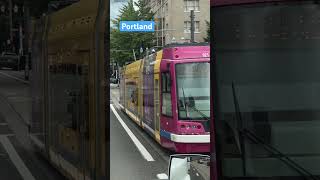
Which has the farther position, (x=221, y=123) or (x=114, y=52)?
(x=114, y=52)

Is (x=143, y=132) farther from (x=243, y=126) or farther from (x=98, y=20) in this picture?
(x=243, y=126)

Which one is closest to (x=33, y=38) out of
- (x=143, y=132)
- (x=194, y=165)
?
(x=143, y=132)

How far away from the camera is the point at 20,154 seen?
1023cm

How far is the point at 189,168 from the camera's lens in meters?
3.43

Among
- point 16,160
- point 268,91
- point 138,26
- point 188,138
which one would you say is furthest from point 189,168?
point 16,160

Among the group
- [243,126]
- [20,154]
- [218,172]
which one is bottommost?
[20,154]

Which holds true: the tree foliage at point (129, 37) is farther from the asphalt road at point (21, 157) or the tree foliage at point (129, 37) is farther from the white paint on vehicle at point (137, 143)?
the asphalt road at point (21, 157)

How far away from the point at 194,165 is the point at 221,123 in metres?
0.36

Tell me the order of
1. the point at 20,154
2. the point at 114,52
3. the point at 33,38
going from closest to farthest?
the point at 114,52, the point at 33,38, the point at 20,154

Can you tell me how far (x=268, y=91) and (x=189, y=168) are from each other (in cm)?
66

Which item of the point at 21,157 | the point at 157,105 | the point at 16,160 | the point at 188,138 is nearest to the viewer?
the point at 188,138

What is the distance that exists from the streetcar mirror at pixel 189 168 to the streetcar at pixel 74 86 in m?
1.05

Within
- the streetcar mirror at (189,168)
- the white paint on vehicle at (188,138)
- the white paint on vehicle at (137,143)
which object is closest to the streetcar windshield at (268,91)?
the streetcar mirror at (189,168)

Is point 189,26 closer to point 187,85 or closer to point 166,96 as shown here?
point 166,96
